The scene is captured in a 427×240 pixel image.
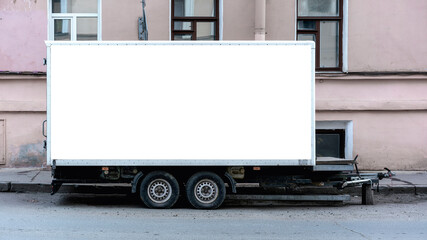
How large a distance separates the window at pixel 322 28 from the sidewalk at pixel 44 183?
11.6 feet

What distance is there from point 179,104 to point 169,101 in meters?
0.18

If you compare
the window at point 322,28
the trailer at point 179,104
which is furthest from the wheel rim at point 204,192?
the window at point 322,28

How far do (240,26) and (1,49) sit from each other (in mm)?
6255

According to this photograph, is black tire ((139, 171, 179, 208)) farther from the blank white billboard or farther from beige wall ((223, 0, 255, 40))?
beige wall ((223, 0, 255, 40))

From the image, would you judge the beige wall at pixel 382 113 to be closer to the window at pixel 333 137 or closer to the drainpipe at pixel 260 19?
the window at pixel 333 137

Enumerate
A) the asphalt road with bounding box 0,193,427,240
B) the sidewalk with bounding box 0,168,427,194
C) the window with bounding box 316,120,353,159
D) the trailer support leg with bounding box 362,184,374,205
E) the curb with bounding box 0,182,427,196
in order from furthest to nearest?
1. the window with bounding box 316,120,353,159
2. the sidewalk with bounding box 0,168,427,194
3. the curb with bounding box 0,182,427,196
4. the trailer support leg with bounding box 362,184,374,205
5. the asphalt road with bounding box 0,193,427,240

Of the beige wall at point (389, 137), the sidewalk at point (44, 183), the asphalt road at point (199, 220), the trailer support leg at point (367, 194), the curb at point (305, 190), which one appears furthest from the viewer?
the beige wall at point (389, 137)

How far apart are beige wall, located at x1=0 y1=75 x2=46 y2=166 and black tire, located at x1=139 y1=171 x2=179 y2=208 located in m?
5.22

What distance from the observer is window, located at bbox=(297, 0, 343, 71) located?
14.0 metres

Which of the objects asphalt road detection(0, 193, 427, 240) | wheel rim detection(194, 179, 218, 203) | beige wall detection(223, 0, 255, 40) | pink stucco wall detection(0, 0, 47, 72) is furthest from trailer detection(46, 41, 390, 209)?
pink stucco wall detection(0, 0, 47, 72)

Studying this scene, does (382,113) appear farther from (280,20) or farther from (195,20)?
(195,20)

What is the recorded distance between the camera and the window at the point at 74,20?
45.9ft

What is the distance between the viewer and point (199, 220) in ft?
27.8

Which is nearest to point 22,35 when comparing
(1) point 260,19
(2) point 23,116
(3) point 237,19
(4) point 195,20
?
(2) point 23,116
